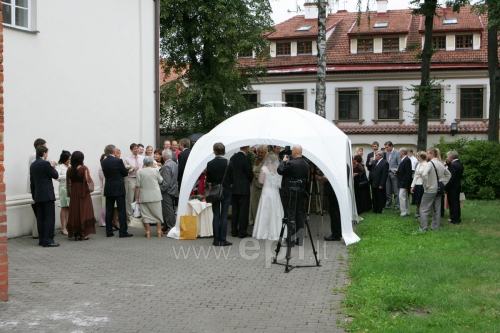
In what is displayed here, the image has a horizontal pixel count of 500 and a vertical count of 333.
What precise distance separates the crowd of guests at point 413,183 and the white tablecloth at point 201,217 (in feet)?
15.4

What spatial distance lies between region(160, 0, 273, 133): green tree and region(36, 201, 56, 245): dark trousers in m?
19.5

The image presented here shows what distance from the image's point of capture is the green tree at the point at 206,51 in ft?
104

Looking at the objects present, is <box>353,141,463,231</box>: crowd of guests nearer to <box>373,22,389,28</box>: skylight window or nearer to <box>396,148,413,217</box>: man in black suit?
<box>396,148,413,217</box>: man in black suit

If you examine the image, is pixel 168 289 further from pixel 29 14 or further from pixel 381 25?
pixel 381 25

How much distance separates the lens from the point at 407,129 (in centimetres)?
4238

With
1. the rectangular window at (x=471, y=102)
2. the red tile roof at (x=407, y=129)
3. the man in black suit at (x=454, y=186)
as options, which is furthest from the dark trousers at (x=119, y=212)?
the rectangular window at (x=471, y=102)

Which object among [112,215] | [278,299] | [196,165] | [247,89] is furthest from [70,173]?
[247,89]

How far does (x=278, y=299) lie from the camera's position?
28.6 feet

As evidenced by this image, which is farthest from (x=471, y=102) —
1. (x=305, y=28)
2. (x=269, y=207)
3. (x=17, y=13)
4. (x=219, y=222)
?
(x=17, y=13)

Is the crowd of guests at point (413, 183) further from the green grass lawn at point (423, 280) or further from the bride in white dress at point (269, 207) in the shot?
the bride in white dress at point (269, 207)

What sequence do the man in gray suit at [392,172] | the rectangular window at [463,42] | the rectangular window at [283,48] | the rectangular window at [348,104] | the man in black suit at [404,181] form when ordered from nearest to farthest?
1. the man in black suit at [404,181]
2. the man in gray suit at [392,172]
3. the rectangular window at [463,42]
4. the rectangular window at [348,104]
5. the rectangular window at [283,48]

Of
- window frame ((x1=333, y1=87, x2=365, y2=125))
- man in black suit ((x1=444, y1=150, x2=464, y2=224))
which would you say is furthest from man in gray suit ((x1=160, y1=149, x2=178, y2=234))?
window frame ((x1=333, y1=87, x2=365, y2=125))

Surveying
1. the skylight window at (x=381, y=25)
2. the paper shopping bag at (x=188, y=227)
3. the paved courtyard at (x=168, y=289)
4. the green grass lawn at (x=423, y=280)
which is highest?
the skylight window at (x=381, y=25)

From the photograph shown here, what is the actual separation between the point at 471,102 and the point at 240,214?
31070mm
